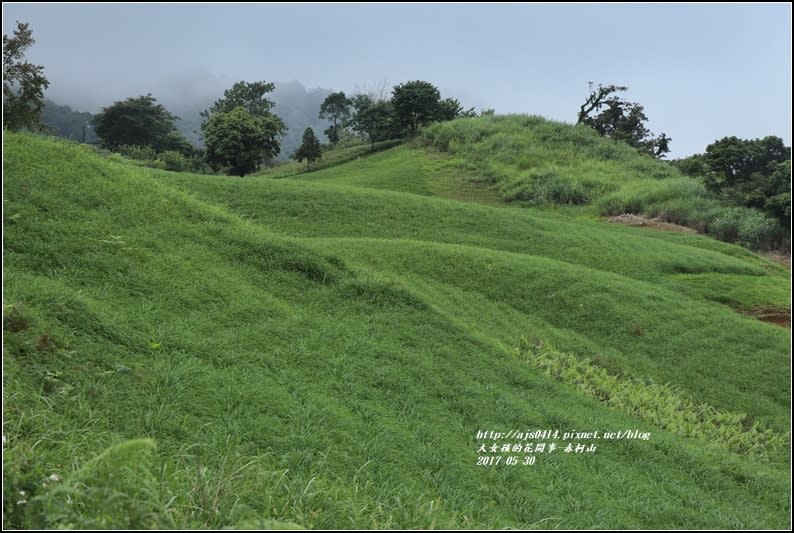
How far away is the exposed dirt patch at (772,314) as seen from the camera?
12703 millimetres

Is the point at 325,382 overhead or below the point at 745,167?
below

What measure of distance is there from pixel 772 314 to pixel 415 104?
114ft

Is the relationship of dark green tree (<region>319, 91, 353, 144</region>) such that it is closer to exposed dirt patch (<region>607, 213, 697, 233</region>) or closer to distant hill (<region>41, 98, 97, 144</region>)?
distant hill (<region>41, 98, 97, 144</region>)

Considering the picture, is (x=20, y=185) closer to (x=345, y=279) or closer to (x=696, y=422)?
(x=345, y=279)

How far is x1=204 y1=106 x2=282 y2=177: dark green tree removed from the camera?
31172 mm

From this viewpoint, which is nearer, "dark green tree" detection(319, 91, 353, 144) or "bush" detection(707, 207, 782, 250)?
"bush" detection(707, 207, 782, 250)

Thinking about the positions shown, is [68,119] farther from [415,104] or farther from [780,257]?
[780,257]

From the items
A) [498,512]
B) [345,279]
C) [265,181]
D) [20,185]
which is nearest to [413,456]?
[498,512]

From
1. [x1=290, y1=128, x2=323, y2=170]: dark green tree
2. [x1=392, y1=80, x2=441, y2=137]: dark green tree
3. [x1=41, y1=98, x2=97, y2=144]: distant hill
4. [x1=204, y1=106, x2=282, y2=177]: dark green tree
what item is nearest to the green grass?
[x1=392, y1=80, x2=441, y2=137]: dark green tree

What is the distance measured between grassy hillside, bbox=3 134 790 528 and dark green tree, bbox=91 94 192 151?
42861mm

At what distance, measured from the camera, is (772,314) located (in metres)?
13.0

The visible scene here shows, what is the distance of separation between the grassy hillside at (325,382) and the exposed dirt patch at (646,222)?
10.2 metres

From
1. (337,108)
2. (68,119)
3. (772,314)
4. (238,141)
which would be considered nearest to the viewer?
(772,314)

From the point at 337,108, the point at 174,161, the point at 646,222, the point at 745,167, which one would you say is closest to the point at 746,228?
the point at 646,222
